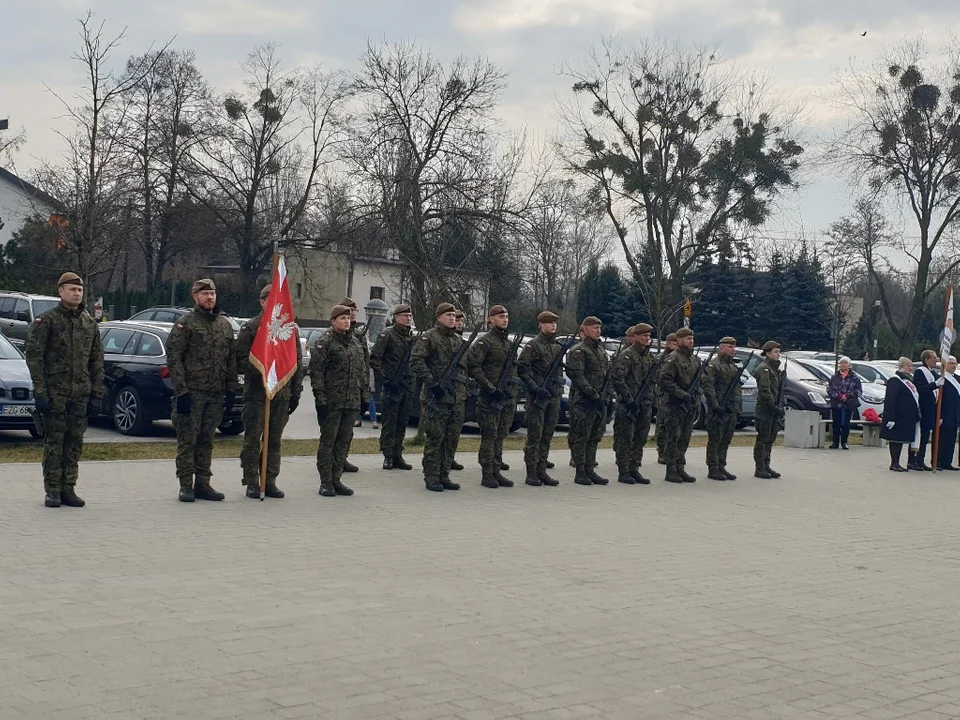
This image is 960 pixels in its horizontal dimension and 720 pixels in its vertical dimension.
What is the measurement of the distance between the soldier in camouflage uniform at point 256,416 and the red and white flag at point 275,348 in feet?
0.27

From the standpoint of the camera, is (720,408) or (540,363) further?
(720,408)

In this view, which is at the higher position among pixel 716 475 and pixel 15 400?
pixel 15 400

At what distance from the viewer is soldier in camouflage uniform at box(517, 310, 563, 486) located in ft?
45.9

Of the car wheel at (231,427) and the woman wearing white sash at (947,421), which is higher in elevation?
the woman wearing white sash at (947,421)

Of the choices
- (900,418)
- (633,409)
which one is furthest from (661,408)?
(900,418)

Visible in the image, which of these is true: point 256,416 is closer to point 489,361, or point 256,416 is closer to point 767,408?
point 489,361

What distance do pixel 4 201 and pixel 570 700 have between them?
68.2 metres

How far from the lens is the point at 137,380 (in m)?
16.9

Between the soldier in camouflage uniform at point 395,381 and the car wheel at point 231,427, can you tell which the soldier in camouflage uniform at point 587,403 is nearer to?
the soldier in camouflage uniform at point 395,381

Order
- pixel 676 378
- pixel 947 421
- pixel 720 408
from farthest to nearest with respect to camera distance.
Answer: pixel 947 421, pixel 720 408, pixel 676 378

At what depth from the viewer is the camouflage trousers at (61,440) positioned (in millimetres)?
10172

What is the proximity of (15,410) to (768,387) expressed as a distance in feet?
32.0

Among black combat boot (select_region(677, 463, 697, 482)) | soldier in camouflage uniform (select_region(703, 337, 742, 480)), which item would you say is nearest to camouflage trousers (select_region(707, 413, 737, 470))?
soldier in camouflage uniform (select_region(703, 337, 742, 480))

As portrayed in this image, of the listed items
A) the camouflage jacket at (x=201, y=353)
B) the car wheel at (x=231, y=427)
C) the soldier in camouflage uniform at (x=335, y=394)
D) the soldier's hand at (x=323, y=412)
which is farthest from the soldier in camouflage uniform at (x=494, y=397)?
the car wheel at (x=231, y=427)
